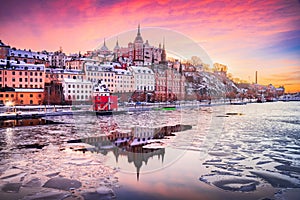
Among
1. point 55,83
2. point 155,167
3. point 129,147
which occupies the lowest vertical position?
point 155,167

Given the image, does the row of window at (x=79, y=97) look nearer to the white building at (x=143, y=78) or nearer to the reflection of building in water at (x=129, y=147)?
the white building at (x=143, y=78)

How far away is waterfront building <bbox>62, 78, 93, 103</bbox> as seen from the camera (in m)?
53.6

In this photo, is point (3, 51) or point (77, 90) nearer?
point (77, 90)

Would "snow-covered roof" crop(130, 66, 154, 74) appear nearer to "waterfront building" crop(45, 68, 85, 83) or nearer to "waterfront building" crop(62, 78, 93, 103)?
"waterfront building" crop(45, 68, 85, 83)

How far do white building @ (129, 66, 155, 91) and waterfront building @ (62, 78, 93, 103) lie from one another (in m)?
16.3

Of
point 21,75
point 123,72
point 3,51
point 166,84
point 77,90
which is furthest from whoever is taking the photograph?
point 166,84

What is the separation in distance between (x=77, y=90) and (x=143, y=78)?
21571 millimetres

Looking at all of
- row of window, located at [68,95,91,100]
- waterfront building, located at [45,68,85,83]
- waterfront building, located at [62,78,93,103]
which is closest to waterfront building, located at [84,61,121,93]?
waterfront building, located at [45,68,85,83]

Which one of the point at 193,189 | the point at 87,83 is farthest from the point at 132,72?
the point at 193,189

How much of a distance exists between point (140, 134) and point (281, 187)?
35.9 ft

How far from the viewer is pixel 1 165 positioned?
396 inches

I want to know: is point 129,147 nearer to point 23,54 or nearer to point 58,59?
point 23,54

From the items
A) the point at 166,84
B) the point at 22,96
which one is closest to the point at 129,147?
the point at 22,96

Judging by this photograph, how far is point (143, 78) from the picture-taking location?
71.2 metres
